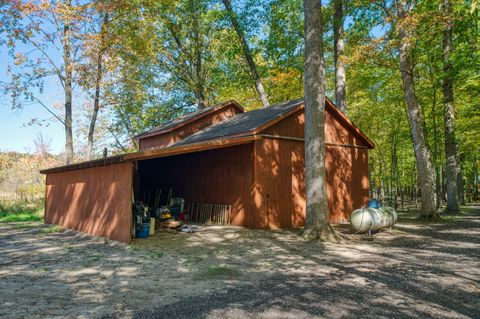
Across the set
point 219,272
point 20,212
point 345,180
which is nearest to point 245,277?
point 219,272

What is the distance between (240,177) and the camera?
1202cm

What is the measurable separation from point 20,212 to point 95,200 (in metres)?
12.3

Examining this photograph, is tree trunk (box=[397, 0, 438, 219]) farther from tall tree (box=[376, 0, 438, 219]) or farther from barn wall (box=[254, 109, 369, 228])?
barn wall (box=[254, 109, 369, 228])

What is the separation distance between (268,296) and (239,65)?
2188 centimetres

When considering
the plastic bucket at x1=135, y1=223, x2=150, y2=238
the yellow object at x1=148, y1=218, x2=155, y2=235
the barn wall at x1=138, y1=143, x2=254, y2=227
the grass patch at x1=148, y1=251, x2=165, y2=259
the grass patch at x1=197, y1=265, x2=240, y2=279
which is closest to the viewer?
the grass patch at x1=197, y1=265, x2=240, y2=279

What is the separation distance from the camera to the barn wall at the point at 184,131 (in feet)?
62.0

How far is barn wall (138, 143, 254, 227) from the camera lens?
1180 centimetres

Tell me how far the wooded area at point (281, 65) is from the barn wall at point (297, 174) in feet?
8.56

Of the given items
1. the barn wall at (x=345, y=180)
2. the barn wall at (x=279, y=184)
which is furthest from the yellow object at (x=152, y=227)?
the barn wall at (x=345, y=180)

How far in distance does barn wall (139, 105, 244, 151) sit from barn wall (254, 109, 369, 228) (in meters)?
8.07

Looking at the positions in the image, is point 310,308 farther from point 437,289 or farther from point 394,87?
point 394,87

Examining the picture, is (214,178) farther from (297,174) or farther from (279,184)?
A: (297,174)

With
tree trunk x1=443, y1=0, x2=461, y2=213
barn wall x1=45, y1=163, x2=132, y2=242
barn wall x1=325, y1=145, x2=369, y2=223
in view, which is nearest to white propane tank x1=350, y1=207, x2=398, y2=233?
barn wall x1=325, y1=145, x2=369, y2=223

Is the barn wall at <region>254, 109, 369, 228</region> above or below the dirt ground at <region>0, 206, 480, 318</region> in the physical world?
above
